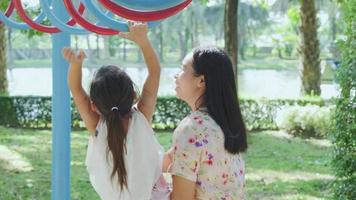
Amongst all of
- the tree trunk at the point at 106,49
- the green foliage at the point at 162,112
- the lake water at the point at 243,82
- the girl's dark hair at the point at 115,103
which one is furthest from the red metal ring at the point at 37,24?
the tree trunk at the point at 106,49

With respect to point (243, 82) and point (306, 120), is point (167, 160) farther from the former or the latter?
point (243, 82)

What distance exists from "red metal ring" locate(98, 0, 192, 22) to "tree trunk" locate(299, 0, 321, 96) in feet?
34.4

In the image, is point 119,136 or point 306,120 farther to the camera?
point 306,120

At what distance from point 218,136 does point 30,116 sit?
9.79m

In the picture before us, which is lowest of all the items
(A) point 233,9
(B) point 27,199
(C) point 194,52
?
(B) point 27,199

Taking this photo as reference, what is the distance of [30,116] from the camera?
11.5 meters

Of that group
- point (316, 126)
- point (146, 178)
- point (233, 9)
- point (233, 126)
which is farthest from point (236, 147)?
point (316, 126)

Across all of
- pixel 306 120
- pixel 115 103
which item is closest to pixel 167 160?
pixel 115 103

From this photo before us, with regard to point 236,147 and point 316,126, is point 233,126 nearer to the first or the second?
point 236,147

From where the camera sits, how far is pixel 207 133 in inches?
83.0

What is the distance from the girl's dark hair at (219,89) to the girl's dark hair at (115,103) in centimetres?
27

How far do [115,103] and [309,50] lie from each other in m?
10.5

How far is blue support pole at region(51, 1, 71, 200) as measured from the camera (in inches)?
103

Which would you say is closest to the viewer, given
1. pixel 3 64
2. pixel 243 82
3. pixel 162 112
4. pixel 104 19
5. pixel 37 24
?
pixel 104 19
